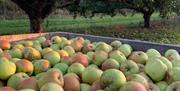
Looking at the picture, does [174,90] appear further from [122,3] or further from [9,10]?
[9,10]

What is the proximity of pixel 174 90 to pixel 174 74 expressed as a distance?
0.29 m

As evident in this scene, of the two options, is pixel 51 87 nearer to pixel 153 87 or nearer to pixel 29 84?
pixel 29 84

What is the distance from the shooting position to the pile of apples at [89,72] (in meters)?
2.72

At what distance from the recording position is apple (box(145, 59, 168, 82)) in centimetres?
301

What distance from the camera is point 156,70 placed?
3.01 meters

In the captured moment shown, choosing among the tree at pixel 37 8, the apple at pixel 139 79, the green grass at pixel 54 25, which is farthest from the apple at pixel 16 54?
the green grass at pixel 54 25

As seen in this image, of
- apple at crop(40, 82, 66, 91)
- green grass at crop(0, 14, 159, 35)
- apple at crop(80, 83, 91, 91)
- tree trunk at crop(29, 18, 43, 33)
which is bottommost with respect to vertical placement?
green grass at crop(0, 14, 159, 35)

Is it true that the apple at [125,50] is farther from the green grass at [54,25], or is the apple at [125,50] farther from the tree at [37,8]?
the green grass at [54,25]

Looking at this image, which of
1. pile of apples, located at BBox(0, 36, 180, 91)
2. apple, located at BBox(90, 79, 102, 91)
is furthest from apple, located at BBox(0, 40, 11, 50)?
apple, located at BBox(90, 79, 102, 91)

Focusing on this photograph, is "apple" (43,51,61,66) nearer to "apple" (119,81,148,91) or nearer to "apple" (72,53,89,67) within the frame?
"apple" (72,53,89,67)

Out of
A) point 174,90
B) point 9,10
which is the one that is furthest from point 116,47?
point 9,10

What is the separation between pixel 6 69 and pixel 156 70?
1173 millimetres

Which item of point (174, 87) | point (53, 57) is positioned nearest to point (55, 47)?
point (53, 57)

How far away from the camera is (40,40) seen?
199 inches
